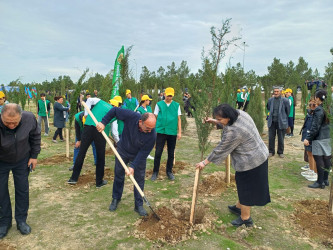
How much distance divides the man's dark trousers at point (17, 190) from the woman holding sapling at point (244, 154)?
7.61ft

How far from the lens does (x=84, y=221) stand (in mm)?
3701

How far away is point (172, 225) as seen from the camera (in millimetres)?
3373

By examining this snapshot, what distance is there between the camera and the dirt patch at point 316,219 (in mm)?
3385

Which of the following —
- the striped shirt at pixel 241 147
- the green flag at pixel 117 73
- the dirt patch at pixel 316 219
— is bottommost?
the dirt patch at pixel 316 219

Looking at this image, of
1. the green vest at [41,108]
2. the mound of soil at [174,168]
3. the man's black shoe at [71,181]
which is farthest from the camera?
the green vest at [41,108]

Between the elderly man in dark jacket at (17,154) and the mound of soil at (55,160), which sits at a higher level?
the elderly man in dark jacket at (17,154)

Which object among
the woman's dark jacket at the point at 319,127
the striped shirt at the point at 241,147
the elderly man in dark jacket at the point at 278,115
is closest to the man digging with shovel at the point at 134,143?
the striped shirt at the point at 241,147

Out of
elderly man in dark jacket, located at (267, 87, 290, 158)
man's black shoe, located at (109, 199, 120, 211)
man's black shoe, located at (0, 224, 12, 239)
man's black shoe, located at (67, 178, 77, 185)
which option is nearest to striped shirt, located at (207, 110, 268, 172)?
man's black shoe, located at (109, 199, 120, 211)

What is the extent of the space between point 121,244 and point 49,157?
5178 millimetres

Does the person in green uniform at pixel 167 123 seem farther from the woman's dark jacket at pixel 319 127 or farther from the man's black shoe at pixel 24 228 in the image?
the woman's dark jacket at pixel 319 127

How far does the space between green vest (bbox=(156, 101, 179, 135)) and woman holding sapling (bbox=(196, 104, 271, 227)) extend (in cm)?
207

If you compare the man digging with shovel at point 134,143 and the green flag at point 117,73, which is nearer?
the man digging with shovel at point 134,143

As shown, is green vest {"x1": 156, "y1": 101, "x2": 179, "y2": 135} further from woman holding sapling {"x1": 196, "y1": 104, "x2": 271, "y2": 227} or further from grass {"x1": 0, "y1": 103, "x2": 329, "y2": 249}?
woman holding sapling {"x1": 196, "y1": 104, "x2": 271, "y2": 227}

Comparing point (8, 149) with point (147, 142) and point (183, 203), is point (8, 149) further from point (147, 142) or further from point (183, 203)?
point (183, 203)
